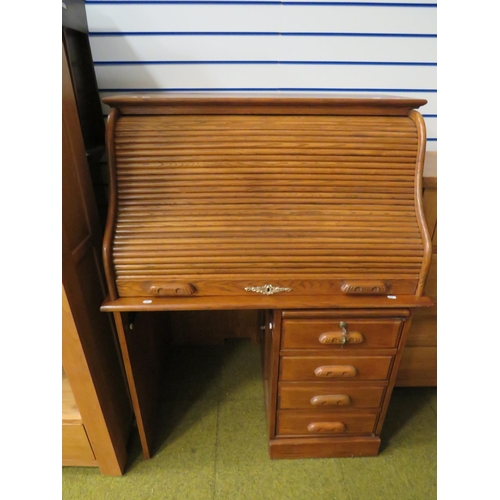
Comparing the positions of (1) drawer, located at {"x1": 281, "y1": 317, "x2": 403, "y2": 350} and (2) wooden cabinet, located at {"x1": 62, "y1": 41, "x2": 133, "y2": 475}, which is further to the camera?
(1) drawer, located at {"x1": 281, "y1": 317, "x2": 403, "y2": 350}

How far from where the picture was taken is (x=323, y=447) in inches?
60.9

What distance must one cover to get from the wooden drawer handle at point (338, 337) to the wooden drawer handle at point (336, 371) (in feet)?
0.45

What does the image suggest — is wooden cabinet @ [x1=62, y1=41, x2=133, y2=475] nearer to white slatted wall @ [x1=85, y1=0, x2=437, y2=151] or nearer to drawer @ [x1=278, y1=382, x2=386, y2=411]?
white slatted wall @ [x1=85, y1=0, x2=437, y2=151]

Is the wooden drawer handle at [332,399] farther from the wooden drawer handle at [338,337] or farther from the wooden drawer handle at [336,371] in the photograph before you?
the wooden drawer handle at [338,337]

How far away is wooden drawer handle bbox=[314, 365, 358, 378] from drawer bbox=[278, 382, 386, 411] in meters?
0.08

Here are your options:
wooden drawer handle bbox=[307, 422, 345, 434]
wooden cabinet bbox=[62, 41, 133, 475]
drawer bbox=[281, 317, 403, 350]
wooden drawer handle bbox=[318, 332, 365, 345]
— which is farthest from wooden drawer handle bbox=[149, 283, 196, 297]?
wooden drawer handle bbox=[307, 422, 345, 434]

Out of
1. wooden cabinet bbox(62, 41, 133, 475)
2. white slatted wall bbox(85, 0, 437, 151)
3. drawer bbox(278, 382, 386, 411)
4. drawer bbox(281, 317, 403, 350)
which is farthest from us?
white slatted wall bbox(85, 0, 437, 151)

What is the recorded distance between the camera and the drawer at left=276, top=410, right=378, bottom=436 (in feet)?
4.82

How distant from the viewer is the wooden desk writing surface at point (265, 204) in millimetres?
1143

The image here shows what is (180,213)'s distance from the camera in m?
1.15

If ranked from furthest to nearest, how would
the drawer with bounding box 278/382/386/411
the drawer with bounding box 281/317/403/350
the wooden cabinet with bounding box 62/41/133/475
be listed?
1. the drawer with bounding box 278/382/386/411
2. the drawer with bounding box 281/317/403/350
3. the wooden cabinet with bounding box 62/41/133/475

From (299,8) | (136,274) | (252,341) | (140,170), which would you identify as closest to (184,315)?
(252,341)

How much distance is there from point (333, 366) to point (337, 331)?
6.8 inches

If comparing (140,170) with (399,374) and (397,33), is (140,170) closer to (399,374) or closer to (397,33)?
(397,33)
